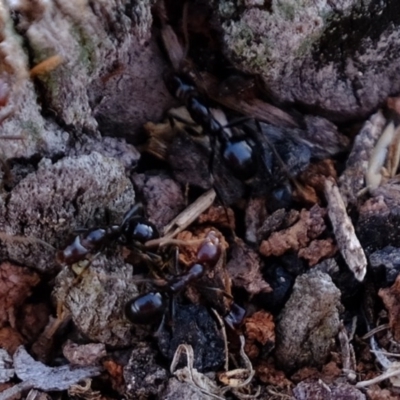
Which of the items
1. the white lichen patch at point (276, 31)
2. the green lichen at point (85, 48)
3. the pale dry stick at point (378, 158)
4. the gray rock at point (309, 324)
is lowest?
the gray rock at point (309, 324)

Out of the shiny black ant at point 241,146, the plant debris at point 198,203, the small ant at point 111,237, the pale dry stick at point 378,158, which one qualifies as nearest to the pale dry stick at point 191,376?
the plant debris at point 198,203

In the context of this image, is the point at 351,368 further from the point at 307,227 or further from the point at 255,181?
the point at 255,181

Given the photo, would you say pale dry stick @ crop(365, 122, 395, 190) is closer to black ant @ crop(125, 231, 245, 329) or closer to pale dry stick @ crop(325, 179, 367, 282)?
pale dry stick @ crop(325, 179, 367, 282)

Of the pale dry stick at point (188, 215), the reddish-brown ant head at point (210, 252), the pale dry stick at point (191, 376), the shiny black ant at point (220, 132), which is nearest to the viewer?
the pale dry stick at point (191, 376)

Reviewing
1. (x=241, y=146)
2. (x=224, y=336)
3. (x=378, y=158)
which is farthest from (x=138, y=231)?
(x=378, y=158)

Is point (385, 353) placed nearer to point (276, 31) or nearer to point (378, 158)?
point (378, 158)

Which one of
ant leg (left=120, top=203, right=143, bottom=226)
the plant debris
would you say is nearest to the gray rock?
the plant debris

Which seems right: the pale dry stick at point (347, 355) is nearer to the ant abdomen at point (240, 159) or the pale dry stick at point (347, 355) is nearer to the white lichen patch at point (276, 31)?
the ant abdomen at point (240, 159)
